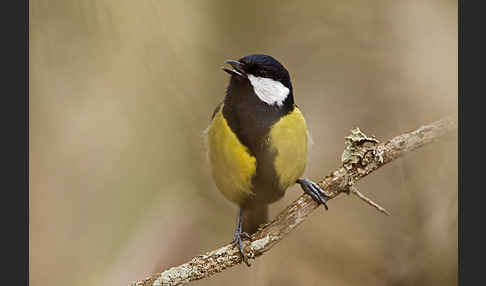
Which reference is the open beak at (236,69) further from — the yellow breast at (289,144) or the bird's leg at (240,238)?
the bird's leg at (240,238)

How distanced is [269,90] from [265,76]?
0.03 metres

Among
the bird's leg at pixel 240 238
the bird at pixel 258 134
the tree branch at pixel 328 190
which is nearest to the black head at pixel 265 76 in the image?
the bird at pixel 258 134

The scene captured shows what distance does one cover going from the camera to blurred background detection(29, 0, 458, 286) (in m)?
1.07

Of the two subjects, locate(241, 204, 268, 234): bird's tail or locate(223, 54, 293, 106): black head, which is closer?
locate(223, 54, 293, 106): black head

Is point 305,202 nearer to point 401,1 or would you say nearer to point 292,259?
point 292,259

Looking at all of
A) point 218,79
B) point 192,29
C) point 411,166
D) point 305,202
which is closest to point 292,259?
point 305,202

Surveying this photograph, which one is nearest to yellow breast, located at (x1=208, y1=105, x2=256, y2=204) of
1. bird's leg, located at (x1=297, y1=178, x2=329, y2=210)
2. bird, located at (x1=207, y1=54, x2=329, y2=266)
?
bird, located at (x1=207, y1=54, x2=329, y2=266)

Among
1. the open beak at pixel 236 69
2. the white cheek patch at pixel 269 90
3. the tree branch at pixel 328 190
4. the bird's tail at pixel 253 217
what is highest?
the open beak at pixel 236 69

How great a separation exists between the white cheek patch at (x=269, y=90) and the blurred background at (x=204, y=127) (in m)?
0.04

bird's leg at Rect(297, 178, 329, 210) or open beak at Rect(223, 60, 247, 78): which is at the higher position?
open beak at Rect(223, 60, 247, 78)

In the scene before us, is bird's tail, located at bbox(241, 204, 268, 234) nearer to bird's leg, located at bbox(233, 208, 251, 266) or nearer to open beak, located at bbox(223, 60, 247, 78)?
bird's leg, located at bbox(233, 208, 251, 266)

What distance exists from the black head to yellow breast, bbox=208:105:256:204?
0.31ft

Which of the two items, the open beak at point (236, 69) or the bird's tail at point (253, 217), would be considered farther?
the bird's tail at point (253, 217)

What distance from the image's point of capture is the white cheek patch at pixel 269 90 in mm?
1027
